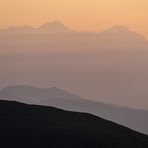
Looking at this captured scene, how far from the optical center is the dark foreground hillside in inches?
3197

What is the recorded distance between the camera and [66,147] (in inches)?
3132

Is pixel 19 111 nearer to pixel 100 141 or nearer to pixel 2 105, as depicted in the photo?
pixel 2 105

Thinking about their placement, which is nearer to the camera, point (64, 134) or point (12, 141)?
point (12, 141)

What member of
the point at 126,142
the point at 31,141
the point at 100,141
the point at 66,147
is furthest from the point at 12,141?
the point at 126,142

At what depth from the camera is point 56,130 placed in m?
87.7

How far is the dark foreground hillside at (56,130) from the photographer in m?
81.2

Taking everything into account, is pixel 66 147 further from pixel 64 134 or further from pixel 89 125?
pixel 89 125

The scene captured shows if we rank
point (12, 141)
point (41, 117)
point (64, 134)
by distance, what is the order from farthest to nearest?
point (41, 117) → point (64, 134) → point (12, 141)

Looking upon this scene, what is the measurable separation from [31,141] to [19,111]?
19.4 meters

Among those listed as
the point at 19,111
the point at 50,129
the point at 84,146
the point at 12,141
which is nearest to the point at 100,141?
the point at 84,146

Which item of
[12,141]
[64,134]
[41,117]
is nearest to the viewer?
[12,141]

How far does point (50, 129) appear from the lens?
88.1 m

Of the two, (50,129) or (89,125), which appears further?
(89,125)

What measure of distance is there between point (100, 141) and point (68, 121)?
47.8 ft
